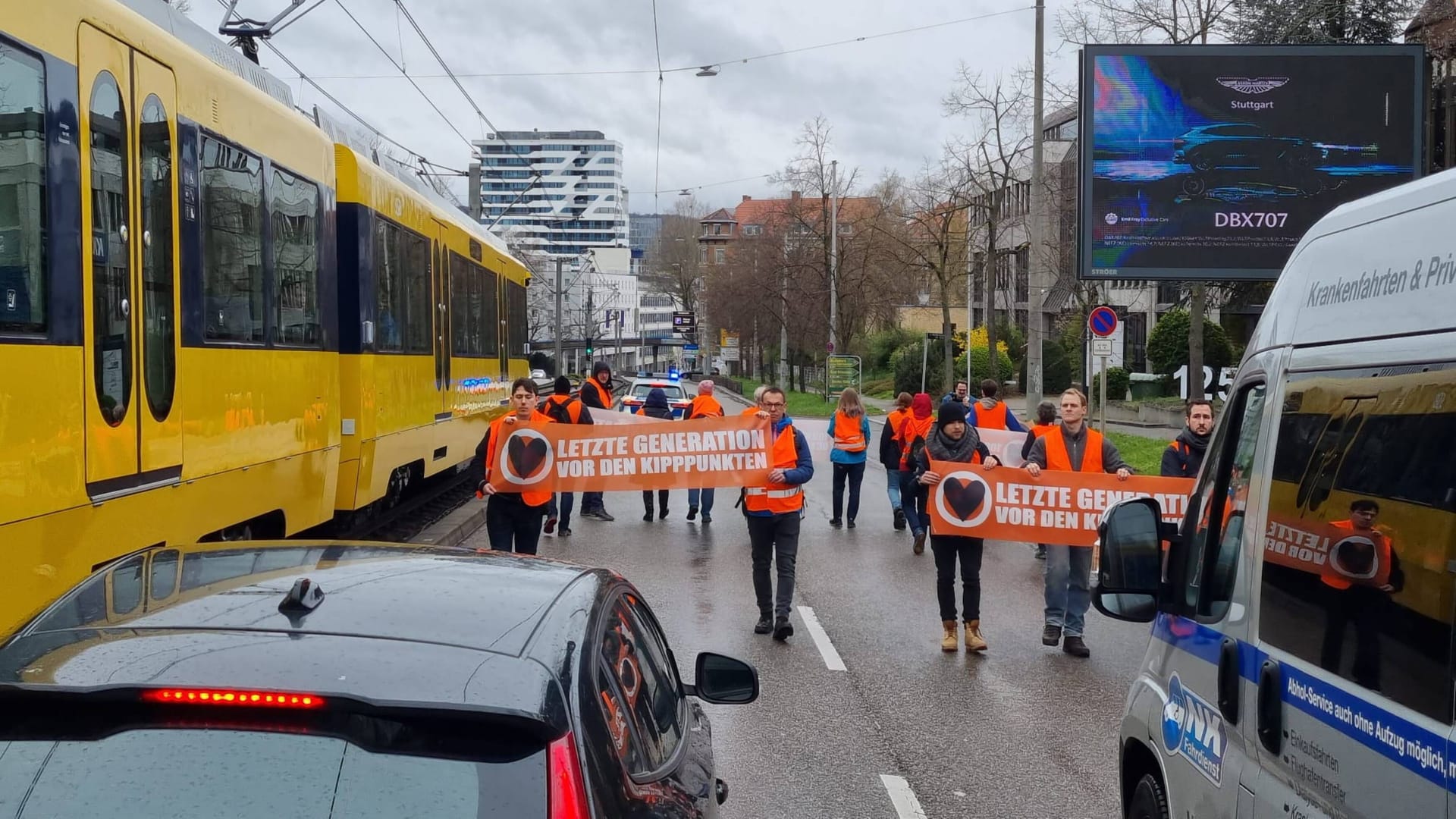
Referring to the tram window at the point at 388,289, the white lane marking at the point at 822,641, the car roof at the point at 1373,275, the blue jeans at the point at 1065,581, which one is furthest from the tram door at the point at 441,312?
the car roof at the point at 1373,275

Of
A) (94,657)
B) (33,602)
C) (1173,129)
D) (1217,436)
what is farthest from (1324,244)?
(1173,129)

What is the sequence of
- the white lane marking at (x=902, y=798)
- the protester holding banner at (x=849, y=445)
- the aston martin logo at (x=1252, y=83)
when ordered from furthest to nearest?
the aston martin logo at (x=1252, y=83) < the protester holding banner at (x=849, y=445) < the white lane marking at (x=902, y=798)

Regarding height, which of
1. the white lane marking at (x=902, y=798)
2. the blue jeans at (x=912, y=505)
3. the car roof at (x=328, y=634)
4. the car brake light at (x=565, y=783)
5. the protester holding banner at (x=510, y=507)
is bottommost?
the white lane marking at (x=902, y=798)

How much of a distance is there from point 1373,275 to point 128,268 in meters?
5.49

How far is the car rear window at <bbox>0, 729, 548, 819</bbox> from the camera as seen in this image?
2.29m

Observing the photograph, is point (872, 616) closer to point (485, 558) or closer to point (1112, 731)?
point (1112, 731)

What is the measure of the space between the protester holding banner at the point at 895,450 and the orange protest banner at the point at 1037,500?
5.49m

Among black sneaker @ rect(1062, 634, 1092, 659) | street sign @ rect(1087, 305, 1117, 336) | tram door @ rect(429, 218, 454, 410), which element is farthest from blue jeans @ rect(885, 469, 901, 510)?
black sneaker @ rect(1062, 634, 1092, 659)

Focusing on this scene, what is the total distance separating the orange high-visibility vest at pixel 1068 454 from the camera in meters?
10.6

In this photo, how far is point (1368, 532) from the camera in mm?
2832

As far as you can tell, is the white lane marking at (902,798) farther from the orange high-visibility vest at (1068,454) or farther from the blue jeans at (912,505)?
the blue jeans at (912,505)

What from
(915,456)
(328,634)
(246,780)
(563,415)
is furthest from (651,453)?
(246,780)

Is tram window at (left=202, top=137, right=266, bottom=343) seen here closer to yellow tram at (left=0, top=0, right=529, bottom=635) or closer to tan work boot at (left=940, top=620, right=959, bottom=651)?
yellow tram at (left=0, top=0, right=529, bottom=635)

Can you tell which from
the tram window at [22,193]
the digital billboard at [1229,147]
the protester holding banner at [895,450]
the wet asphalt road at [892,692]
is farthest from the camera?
the digital billboard at [1229,147]
